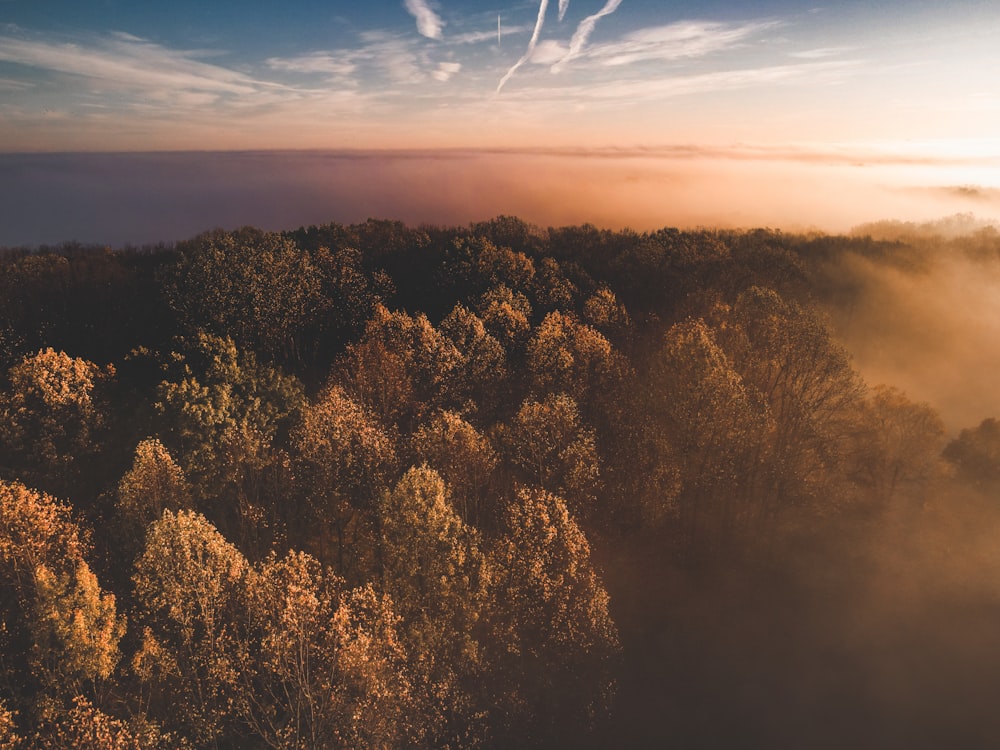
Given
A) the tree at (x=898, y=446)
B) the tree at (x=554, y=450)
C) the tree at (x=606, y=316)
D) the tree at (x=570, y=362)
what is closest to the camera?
the tree at (x=554, y=450)

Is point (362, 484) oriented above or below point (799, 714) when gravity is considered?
above

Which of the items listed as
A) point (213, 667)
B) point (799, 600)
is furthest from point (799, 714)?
point (213, 667)

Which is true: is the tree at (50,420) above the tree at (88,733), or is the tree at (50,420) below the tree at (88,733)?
above

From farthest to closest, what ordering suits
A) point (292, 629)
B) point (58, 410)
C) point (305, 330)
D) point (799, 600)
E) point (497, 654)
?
point (305, 330) → point (799, 600) → point (58, 410) → point (497, 654) → point (292, 629)

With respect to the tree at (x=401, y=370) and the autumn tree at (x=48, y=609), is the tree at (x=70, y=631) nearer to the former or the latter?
the autumn tree at (x=48, y=609)

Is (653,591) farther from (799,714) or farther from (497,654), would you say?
(497,654)

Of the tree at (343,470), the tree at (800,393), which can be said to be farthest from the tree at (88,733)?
the tree at (800,393)

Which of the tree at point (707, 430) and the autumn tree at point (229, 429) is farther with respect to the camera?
the tree at point (707, 430)

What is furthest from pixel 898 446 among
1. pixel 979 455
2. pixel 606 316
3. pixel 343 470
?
pixel 343 470
